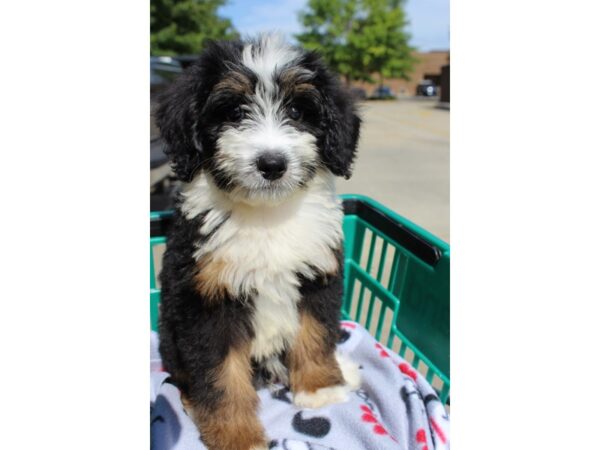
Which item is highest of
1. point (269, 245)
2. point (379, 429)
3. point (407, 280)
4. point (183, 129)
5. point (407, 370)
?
point (183, 129)

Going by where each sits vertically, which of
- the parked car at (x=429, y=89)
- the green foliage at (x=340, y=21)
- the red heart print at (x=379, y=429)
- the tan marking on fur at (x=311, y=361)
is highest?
the green foliage at (x=340, y=21)

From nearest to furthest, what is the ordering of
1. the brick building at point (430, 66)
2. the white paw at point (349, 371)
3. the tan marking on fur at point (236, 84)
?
1. the brick building at point (430, 66)
2. the tan marking on fur at point (236, 84)
3. the white paw at point (349, 371)

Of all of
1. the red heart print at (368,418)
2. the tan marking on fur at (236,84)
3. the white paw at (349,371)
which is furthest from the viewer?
the white paw at (349,371)

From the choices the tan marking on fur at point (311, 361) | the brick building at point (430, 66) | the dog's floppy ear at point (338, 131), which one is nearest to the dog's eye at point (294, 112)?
the dog's floppy ear at point (338, 131)

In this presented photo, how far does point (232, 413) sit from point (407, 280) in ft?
3.96

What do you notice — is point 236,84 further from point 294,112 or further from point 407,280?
point 407,280

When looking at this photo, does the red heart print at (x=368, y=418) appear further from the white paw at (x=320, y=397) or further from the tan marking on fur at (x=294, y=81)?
the tan marking on fur at (x=294, y=81)

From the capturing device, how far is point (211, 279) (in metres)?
1.81

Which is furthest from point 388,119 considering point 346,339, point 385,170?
point 346,339

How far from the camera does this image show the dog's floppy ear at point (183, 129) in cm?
182

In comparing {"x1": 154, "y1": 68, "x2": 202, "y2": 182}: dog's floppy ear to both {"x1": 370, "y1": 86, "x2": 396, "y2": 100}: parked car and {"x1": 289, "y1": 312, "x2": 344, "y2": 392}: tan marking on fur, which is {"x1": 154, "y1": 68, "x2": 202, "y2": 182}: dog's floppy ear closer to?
{"x1": 289, "y1": 312, "x2": 344, "y2": 392}: tan marking on fur

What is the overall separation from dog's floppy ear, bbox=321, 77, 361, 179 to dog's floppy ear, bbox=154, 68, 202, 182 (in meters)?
0.50

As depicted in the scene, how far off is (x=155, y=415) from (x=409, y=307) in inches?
55.4

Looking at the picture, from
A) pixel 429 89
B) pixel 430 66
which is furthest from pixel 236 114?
pixel 430 66
